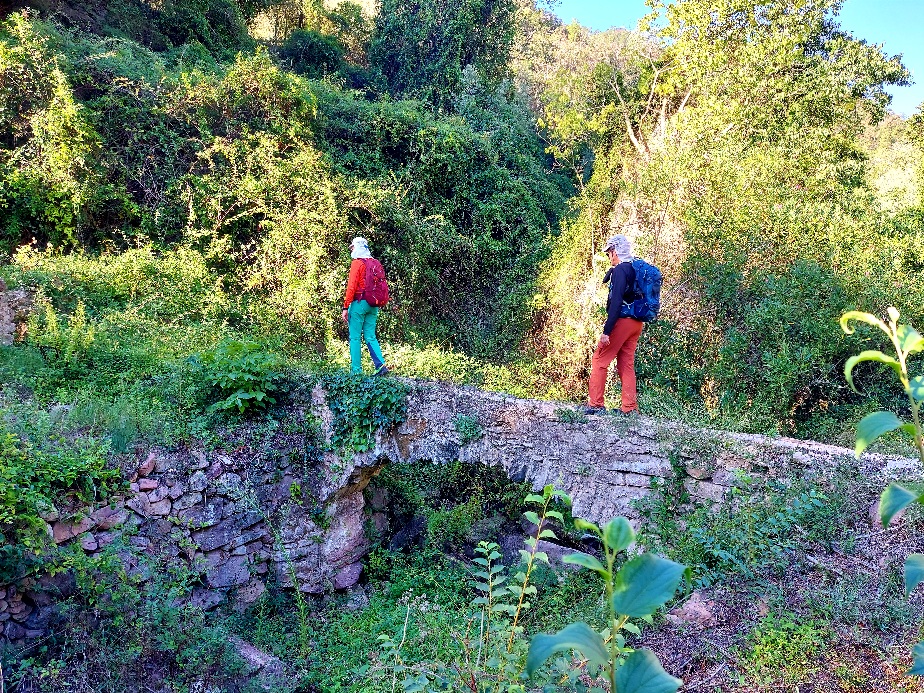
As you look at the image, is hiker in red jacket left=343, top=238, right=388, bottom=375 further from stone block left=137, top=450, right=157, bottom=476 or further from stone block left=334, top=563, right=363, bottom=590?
stone block left=334, top=563, right=363, bottom=590

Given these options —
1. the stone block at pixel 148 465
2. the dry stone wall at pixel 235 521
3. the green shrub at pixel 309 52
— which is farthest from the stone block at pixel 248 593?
the green shrub at pixel 309 52

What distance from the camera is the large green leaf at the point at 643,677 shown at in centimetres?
110

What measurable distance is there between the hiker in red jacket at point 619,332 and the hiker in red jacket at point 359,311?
2.36 m

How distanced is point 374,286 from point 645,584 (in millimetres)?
5612

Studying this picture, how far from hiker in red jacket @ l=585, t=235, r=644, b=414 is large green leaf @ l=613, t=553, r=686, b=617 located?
15.3ft

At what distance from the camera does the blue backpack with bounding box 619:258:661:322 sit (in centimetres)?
561

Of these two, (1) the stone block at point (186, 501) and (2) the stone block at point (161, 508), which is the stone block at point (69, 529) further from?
(1) the stone block at point (186, 501)

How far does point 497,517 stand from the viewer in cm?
752

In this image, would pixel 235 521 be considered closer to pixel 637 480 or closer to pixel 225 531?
pixel 225 531

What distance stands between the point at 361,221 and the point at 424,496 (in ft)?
18.2

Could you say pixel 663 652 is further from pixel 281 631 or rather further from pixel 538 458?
pixel 281 631

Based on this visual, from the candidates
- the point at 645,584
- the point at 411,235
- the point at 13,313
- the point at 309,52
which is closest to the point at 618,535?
the point at 645,584

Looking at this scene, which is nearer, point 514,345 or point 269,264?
point 269,264

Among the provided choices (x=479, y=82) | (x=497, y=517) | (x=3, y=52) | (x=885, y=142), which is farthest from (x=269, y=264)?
(x=885, y=142)
